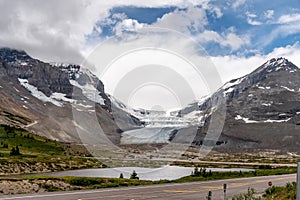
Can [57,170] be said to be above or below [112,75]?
below

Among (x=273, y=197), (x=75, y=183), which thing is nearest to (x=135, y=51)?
(x=273, y=197)

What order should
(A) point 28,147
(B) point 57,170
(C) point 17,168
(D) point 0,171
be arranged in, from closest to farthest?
(D) point 0,171
(C) point 17,168
(B) point 57,170
(A) point 28,147

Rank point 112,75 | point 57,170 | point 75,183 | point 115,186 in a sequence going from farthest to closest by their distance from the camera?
point 57,170 < point 75,183 < point 115,186 < point 112,75

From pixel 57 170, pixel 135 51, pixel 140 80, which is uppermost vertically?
pixel 135 51

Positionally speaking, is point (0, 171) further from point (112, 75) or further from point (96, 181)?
point (112, 75)

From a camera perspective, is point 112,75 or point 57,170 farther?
point 57,170

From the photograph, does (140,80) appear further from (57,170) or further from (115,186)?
(57,170)

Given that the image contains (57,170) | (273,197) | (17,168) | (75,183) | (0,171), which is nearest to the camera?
(273,197)

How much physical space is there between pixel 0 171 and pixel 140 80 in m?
80.9

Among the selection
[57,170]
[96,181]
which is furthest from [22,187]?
[57,170]

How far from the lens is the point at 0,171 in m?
98.8

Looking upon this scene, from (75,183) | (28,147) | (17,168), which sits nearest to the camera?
(75,183)

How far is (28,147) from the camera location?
593 ft

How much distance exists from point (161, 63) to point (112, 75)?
3420 millimetres
